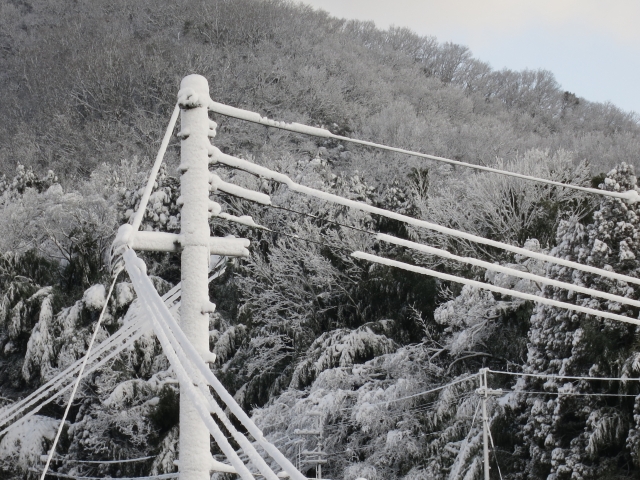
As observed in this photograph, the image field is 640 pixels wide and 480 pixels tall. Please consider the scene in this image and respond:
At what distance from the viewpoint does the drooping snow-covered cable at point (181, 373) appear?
2787 millimetres

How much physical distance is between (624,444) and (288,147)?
3419 cm

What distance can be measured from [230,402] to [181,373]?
28 cm

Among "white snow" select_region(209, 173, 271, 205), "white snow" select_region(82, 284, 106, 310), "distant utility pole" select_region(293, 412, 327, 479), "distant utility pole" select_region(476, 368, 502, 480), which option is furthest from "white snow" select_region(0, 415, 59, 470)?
"white snow" select_region(209, 173, 271, 205)

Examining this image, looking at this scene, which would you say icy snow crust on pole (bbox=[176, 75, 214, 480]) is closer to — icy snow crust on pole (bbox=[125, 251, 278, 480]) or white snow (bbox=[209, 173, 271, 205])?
icy snow crust on pole (bbox=[125, 251, 278, 480])

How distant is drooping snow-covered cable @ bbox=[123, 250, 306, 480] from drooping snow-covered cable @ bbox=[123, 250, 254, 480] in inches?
2.2

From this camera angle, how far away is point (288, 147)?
45.5 m

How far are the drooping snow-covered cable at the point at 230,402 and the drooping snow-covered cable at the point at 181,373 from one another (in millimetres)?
57

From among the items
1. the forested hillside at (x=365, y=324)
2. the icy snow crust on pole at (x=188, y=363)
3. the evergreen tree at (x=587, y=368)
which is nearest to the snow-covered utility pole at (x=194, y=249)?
the icy snow crust on pole at (x=188, y=363)

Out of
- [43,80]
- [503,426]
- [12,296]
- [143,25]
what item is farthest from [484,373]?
[143,25]

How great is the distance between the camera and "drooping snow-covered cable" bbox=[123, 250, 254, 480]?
2.79 metres

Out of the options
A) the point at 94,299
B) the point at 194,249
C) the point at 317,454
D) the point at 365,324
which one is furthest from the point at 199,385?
the point at 94,299

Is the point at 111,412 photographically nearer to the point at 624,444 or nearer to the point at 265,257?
the point at 265,257

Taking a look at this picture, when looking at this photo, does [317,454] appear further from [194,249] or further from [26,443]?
[194,249]

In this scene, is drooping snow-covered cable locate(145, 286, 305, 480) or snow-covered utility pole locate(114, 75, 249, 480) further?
snow-covered utility pole locate(114, 75, 249, 480)
